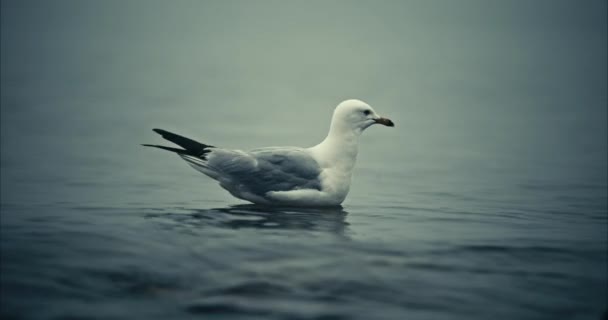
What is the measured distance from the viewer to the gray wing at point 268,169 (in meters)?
8.96

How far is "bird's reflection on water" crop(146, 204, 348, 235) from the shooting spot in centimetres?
773

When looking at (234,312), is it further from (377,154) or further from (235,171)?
(377,154)

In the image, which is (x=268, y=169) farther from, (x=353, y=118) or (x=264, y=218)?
(x=353, y=118)

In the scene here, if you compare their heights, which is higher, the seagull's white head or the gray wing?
the seagull's white head

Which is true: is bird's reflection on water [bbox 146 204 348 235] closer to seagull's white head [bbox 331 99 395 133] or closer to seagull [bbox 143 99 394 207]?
seagull [bbox 143 99 394 207]

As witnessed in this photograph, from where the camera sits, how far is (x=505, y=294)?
553 cm

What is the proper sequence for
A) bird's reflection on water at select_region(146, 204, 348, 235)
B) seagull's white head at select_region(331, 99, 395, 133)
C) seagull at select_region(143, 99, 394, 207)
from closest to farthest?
bird's reflection on water at select_region(146, 204, 348, 235) < seagull at select_region(143, 99, 394, 207) < seagull's white head at select_region(331, 99, 395, 133)

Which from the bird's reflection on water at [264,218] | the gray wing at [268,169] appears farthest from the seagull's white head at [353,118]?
the bird's reflection on water at [264,218]

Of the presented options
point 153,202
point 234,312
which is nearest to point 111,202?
point 153,202

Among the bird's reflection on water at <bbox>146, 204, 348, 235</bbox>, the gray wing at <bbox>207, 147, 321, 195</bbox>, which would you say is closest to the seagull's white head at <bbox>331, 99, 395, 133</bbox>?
the gray wing at <bbox>207, 147, 321, 195</bbox>

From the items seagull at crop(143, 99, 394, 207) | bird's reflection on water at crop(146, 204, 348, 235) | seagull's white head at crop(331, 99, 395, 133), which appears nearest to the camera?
bird's reflection on water at crop(146, 204, 348, 235)

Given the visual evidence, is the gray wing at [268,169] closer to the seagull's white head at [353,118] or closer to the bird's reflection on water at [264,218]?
the bird's reflection on water at [264,218]

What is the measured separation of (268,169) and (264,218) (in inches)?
38.5

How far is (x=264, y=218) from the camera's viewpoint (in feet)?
27.0
